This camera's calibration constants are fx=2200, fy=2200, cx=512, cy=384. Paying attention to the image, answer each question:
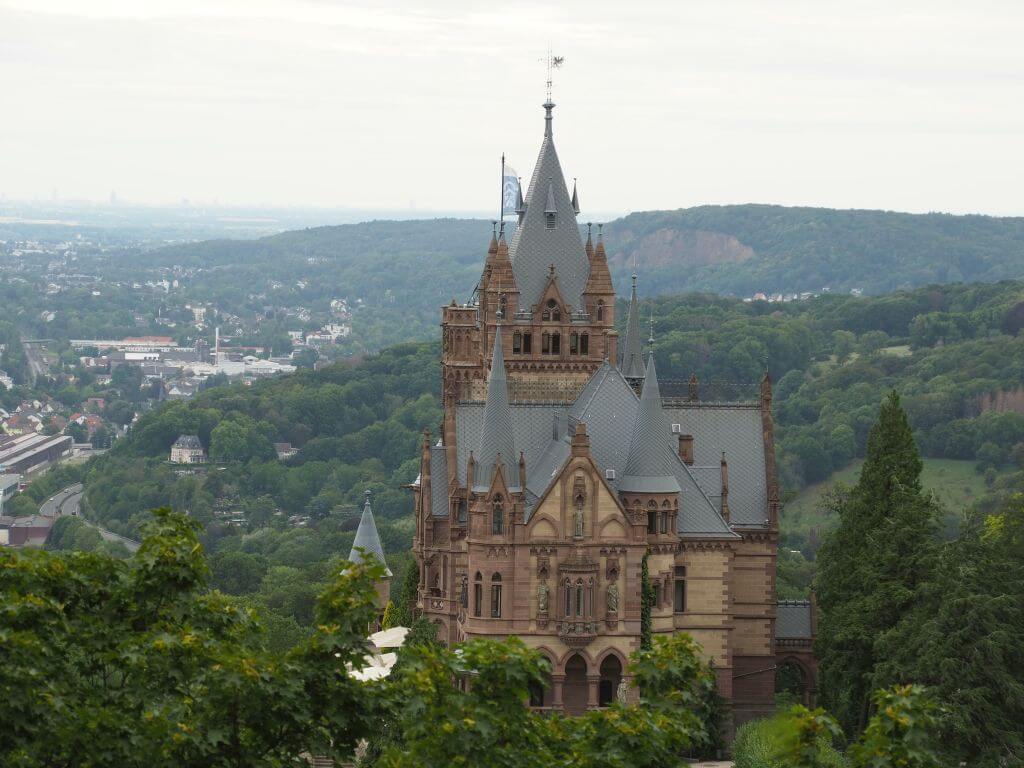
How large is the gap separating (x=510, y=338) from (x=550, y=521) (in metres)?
14.7

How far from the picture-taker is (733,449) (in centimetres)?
8856

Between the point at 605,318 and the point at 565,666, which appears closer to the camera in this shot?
the point at 565,666

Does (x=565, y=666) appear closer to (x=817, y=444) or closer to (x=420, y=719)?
(x=420, y=719)

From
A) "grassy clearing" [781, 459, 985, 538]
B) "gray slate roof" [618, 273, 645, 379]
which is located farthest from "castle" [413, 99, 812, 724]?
"grassy clearing" [781, 459, 985, 538]

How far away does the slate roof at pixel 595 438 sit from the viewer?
82188 millimetres

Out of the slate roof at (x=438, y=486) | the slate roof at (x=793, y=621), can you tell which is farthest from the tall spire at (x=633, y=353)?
the slate roof at (x=438, y=486)

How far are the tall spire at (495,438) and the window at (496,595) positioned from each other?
11.2 ft

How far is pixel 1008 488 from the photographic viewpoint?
165m

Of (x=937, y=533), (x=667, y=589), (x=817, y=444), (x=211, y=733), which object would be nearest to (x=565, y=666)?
(x=667, y=589)

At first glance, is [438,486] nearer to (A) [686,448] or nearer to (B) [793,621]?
(A) [686,448]

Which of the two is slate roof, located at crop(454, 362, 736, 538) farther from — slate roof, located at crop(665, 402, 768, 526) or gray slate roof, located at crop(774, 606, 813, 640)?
gray slate roof, located at crop(774, 606, 813, 640)

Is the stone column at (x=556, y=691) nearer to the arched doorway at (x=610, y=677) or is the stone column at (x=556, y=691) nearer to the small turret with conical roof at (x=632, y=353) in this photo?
the arched doorway at (x=610, y=677)

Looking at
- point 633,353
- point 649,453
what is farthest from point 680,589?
point 633,353

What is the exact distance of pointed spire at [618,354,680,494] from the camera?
266 ft
